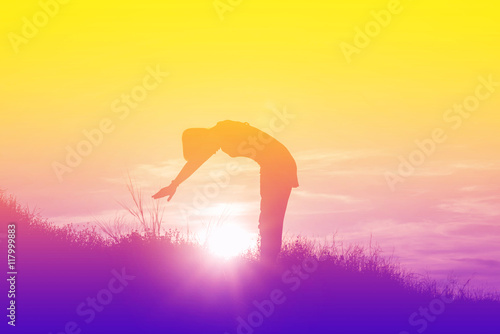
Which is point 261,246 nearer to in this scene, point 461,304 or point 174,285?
point 174,285

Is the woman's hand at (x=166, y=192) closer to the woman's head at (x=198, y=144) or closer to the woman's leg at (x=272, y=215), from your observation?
the woman's head at (x=198, y=144)

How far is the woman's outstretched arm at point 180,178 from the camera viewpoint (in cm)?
1197

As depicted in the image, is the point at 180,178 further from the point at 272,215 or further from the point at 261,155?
the point at 272,215

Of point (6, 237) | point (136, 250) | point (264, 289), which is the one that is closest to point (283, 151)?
point (264, 289)

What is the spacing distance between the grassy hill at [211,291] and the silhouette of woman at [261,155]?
0.93 meters

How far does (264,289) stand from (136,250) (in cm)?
264

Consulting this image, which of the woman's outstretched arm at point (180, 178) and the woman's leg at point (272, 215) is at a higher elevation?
the woman's outstretched arm at point (180, 178)

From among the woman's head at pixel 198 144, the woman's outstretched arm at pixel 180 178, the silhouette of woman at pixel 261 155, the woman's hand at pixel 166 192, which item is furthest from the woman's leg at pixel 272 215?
the woman's hand at pixel 166 192

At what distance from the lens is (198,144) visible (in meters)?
12.3

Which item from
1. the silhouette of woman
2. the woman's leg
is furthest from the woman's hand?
the woman's leg

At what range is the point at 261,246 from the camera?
41.2ft

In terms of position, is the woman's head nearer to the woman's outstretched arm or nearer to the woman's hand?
the woman's outstretched arm

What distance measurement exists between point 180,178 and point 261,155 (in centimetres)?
150

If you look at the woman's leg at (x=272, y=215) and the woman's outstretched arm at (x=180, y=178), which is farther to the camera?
the woman's leg at (x=272, y=215)
